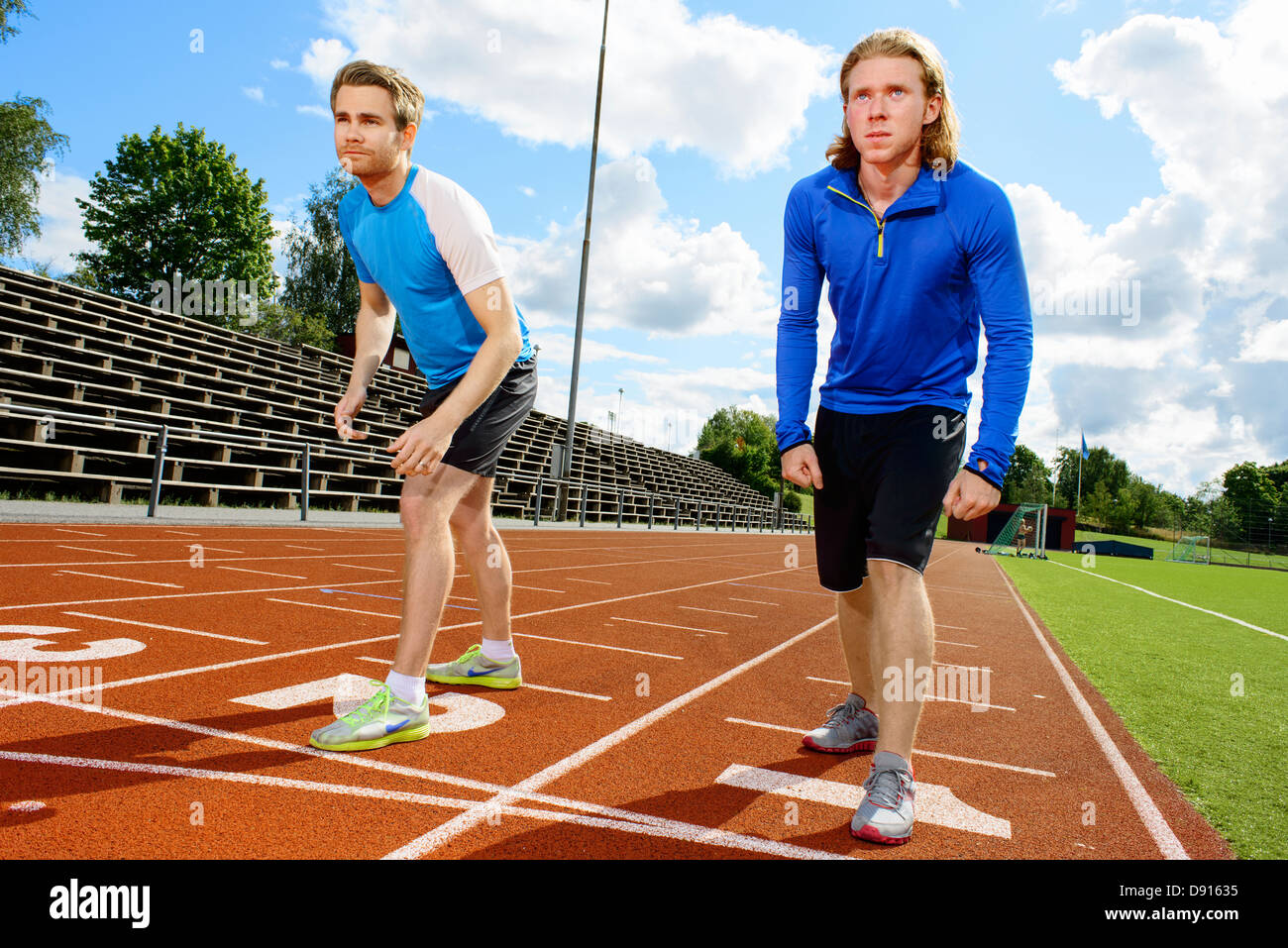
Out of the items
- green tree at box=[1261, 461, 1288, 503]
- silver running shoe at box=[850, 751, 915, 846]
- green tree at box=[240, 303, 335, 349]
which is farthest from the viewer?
green tree at box=[1261, 461, 1288, 503]

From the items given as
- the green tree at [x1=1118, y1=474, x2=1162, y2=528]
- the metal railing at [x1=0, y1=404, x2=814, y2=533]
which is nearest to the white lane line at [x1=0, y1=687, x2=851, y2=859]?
the metal railing at [x1=0, y1=404, x2=814, y2=533]

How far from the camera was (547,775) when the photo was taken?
2586 mm

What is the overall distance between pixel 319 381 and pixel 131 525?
10853mm

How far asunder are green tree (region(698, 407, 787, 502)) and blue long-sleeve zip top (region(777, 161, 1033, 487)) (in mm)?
76622

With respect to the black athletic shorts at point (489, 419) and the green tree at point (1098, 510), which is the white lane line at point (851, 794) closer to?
the black athletic shorts at point (489, 419)

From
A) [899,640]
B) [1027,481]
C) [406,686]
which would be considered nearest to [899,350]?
[899,640]

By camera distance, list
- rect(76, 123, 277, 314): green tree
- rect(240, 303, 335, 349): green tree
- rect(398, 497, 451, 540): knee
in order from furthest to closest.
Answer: rect(240, 303, 335, 349): green tree < rect(76, 123, 277, 314): green tree < rect(398, 497, 451, 540): knee

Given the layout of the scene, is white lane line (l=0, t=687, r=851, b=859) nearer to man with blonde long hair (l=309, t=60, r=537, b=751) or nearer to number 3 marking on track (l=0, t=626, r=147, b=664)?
man with blonde long hair (l=309, t=60, r=537, b=751)

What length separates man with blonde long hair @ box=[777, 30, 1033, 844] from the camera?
2.51m

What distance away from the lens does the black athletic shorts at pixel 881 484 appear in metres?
2.54

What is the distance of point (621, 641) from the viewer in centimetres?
520

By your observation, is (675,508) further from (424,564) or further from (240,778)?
(240,778)

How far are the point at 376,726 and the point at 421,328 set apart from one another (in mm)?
1430
